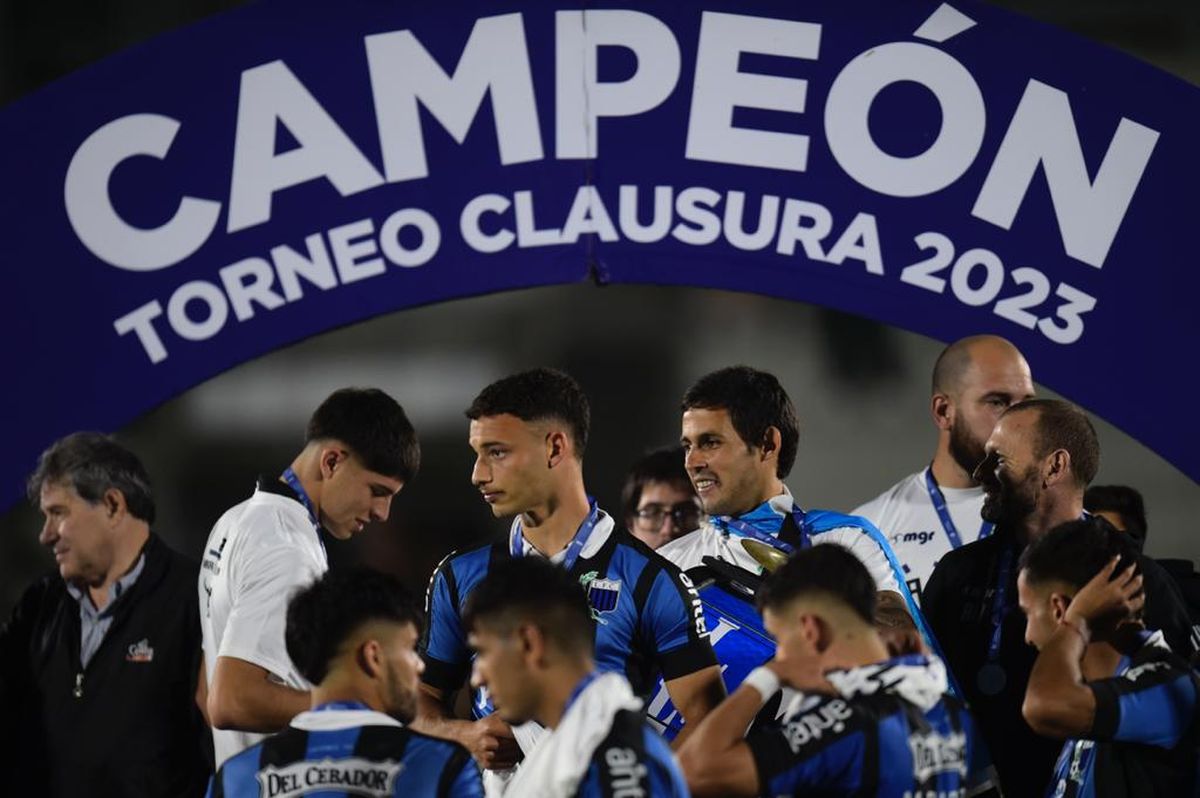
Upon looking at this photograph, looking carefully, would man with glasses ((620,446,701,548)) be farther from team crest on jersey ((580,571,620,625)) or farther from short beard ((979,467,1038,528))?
team crest on jersey ((580,571,620,625))

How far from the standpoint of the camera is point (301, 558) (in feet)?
15.6

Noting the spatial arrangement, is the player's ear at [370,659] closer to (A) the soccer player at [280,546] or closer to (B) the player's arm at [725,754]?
(B) the player's arm at [725,754]

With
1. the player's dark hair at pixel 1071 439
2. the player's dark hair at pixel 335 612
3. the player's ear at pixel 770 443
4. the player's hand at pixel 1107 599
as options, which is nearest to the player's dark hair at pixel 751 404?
the player's ear at pixel 770 443

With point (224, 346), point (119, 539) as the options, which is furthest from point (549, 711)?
point (224, 346)

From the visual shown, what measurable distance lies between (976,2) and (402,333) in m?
8.01

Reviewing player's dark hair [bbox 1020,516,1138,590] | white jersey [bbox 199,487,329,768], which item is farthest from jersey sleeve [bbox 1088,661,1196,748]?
white jersey [bbox 199,487,329,768]

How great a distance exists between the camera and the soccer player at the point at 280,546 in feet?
15.1

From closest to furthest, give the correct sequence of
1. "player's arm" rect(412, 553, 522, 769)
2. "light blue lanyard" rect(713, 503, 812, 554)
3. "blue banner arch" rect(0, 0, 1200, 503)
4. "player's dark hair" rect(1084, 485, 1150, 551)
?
"player's arm" rect(412, 553, 522, 769)
"light blue lanyard" rect(713, 503, 812, 554)
"blue banner arch" rect(0, 0, 1200, 503)
"player's dark hair" rect(1084, 485, 1150, 551)

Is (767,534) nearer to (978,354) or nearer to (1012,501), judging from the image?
(1012,501)

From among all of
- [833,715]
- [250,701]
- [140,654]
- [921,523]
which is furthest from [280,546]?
[921,523]

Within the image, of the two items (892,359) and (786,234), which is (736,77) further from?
(892,359)

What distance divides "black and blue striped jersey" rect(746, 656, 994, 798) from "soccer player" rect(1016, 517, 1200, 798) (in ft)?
1.84

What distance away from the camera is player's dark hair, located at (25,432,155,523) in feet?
17.1

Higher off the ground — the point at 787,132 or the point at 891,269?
the point at 787,132
